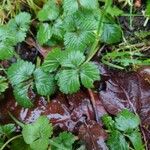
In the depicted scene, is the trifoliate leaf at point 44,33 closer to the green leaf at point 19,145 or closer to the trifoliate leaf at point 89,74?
the trifoliate leaf at point 89,74

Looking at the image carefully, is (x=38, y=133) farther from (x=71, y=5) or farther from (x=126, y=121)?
(x=71, y=5)

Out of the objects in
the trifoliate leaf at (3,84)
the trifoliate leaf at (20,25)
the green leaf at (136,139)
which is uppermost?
the trifoliate leaf at (20,25)

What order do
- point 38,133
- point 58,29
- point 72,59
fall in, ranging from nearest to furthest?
1. point 38,133
2. point 72,59
3. point 58,29

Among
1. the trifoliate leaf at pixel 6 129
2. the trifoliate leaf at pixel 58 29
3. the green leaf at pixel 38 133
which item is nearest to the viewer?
the green leaf at pixel 38 133

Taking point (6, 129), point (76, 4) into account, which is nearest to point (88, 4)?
point (76, 4)

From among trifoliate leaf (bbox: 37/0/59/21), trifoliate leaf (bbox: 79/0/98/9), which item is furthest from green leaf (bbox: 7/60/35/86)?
trifoliate leaf (bbox: 79/0/98/9)

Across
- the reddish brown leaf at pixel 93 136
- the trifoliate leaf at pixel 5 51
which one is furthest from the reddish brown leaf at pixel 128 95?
the trifoliate leaf at pixel 5 51
